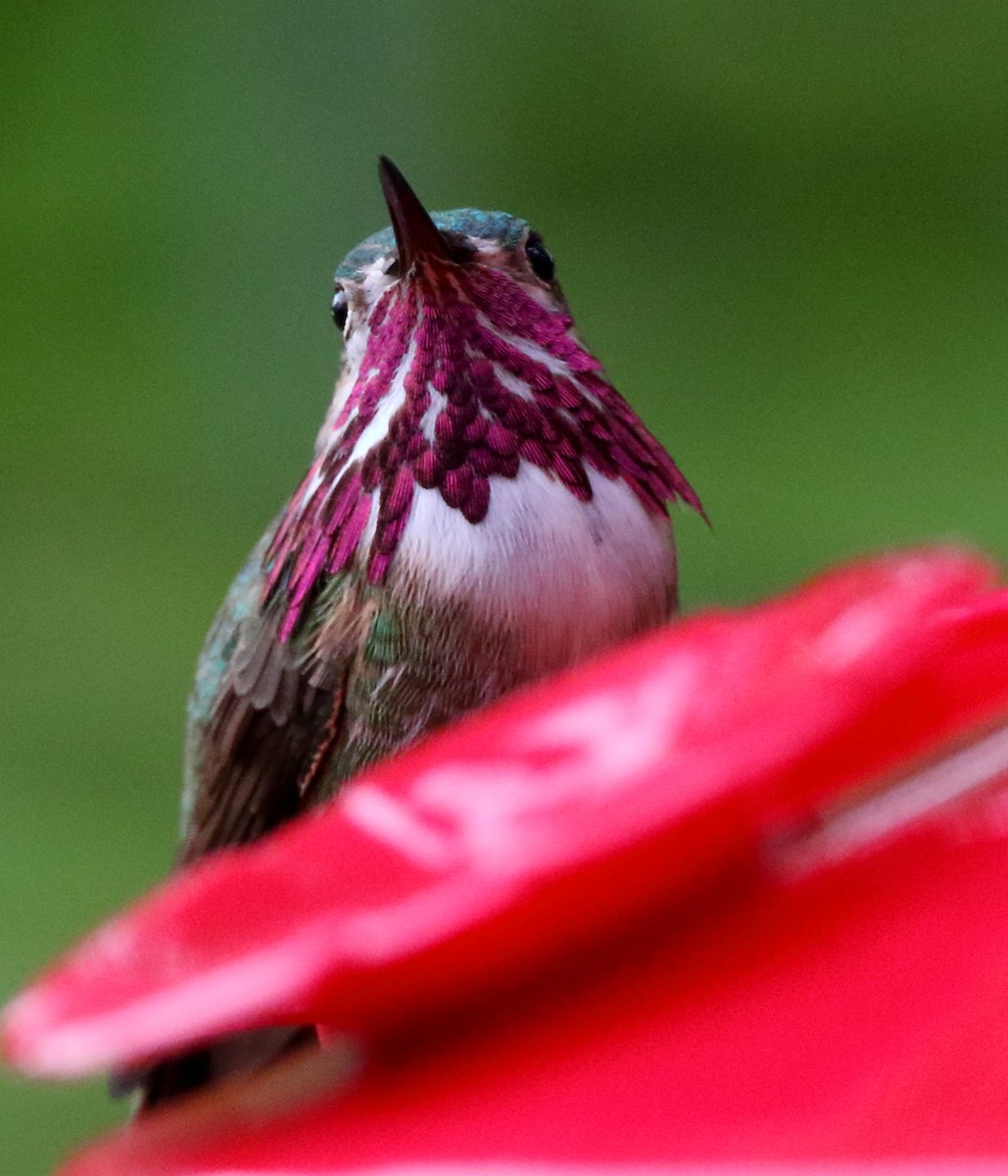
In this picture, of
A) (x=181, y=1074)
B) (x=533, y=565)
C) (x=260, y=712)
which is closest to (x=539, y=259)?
(x=533, y=565)

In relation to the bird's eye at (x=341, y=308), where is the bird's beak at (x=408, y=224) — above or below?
below

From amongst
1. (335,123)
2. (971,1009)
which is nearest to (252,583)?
(335,123)

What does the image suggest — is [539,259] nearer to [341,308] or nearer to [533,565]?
[341,308]

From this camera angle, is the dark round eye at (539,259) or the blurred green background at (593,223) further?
the blurred green background at (593,223)

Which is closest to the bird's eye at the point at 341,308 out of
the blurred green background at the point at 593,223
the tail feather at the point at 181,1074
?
the tail feather at the point at 181,1074

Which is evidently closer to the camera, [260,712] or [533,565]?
[533,565]

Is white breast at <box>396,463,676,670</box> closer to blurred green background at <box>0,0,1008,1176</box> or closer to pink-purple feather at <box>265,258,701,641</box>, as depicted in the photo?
pink-purple feather at <box>265,258,701,641</box>

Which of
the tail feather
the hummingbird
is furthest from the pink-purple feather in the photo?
the tail feather

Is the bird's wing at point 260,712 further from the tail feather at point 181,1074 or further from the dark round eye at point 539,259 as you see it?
the dark round eye at point 539,259

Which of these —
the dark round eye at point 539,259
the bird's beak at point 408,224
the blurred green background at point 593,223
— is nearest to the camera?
the bird's beak at point 408,224
